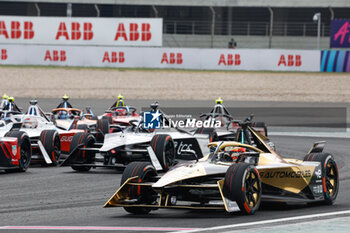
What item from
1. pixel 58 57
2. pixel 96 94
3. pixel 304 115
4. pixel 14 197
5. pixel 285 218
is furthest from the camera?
pixel 58 57

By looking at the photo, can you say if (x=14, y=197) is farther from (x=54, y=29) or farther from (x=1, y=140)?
(x=54, y=29)

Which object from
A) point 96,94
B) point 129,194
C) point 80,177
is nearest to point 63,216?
point 129,194

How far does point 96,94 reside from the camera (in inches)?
1614

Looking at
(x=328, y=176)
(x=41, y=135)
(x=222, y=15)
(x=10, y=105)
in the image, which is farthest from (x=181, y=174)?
(x=222, y=15)

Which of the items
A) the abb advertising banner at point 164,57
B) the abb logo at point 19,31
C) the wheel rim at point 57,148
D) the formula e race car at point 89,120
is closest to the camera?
the wheel rim at point 57,148

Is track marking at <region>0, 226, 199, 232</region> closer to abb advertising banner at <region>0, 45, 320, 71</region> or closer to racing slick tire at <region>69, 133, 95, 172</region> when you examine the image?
racing slick tire at <region>69, 133, 95, 172</region>

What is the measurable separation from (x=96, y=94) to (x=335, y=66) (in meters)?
13.0

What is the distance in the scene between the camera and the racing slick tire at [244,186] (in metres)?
9.59

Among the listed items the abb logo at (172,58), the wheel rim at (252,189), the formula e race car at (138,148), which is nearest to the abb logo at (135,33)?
the abb logo at (172,58)

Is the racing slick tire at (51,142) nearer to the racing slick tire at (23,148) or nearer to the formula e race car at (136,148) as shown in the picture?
the racing slick tire at (23,148)

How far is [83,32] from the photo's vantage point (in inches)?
1756

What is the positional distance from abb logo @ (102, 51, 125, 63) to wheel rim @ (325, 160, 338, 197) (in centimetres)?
3230

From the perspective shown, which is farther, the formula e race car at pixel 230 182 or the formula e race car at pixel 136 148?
the formula e race car at pixel 136 148

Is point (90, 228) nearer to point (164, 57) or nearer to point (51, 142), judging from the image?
point (51, 142)
